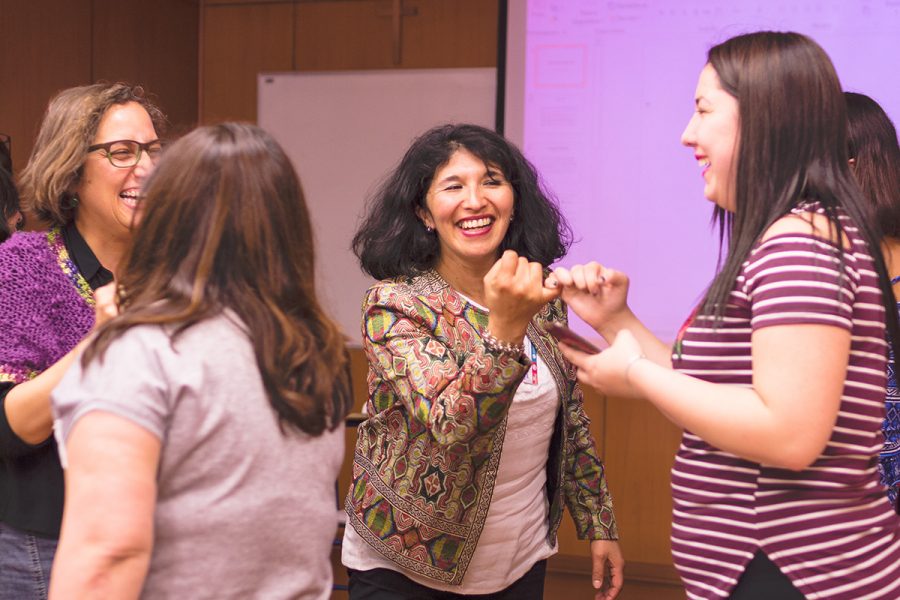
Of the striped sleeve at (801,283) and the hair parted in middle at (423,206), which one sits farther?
the hair parted in middle at (423,206)

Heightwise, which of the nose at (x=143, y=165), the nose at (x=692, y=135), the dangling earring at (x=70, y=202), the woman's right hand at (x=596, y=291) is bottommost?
the woman's right hand at (x=596, y=291)

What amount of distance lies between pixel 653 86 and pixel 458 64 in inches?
38.7

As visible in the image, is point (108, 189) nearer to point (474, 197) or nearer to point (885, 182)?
point (474, 197)

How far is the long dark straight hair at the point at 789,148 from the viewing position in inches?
51.8

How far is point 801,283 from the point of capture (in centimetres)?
122

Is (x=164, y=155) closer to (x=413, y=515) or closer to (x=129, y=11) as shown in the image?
(x=413, y=515)

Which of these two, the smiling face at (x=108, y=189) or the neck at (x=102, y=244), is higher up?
the smiling face at (x=108, y=189)

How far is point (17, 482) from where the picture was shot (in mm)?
1596

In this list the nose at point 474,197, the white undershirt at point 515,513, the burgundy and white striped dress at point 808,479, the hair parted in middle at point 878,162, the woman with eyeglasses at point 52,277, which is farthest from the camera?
the hair parted in middle at point 878,162

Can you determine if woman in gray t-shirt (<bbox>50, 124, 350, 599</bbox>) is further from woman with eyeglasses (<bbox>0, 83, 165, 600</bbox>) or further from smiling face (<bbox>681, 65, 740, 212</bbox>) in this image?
smiling face (<bbox>681, 65, 740, 212</bbox>)

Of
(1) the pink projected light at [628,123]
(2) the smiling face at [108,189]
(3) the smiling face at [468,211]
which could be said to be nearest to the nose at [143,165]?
A: (2) the smiling face at [108,189]

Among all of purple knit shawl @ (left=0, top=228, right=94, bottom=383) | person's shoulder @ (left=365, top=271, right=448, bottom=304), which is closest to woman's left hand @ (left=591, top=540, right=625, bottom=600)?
person's shoulder @ (left=365, top=271, right=448, bottom=304)

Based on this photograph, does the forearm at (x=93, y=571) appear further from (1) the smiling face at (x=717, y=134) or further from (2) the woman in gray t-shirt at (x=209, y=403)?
(1) the smiling face at (x=717, y=134)

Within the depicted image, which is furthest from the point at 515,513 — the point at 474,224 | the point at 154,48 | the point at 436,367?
the point at 154,48
